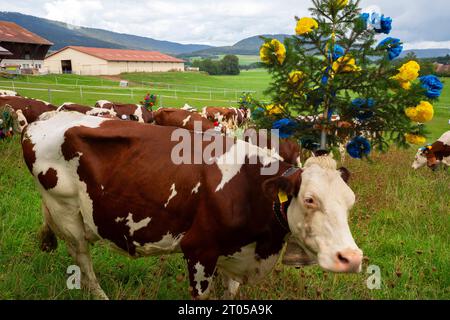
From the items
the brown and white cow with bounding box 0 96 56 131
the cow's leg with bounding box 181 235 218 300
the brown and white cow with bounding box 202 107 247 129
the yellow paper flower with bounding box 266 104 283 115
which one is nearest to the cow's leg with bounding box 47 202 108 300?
the cow's leg with bounding box 181 235 218 300

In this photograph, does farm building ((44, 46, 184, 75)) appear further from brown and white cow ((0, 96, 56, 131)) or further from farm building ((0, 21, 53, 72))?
brown and white cow ((0, 96, 56, 131))

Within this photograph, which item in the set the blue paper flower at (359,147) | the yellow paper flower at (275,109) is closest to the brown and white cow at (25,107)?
the yellow paper flower at (275,109)

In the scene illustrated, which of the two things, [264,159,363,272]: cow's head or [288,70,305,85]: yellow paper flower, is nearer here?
[264,159,363,272]: cow's head

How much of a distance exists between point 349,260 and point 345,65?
2.41 meters

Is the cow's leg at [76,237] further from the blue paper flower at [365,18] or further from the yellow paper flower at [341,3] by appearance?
the blue paper flower at [365,18]

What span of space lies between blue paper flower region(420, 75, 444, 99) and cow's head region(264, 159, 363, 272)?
1.68 m

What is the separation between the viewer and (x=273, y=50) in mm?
3842

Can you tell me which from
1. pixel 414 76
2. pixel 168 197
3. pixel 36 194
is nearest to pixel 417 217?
pixel 414 76

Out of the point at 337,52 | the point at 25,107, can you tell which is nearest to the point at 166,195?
the point at 337,52

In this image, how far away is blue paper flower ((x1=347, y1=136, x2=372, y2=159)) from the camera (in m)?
4.12

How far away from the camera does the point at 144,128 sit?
354 centimetres

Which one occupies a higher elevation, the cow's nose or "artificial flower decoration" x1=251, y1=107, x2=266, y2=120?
"artificial flower decoration" x1=251, y1=107, x2=266, y2=120

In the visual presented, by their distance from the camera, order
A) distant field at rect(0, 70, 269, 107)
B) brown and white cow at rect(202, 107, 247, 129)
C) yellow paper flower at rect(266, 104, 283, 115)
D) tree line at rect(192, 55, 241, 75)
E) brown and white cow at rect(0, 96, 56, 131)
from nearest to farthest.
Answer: yellow paper flower at rect(266, 104, 283, 115), brown and white cow at rect(0, 96, 56, 131), brown and white cow at rect(202, 107, 247, 129), distant field at rect(0, 70, 269, 107), tree line at rect(192, 55, 241, 75)
